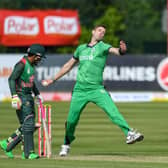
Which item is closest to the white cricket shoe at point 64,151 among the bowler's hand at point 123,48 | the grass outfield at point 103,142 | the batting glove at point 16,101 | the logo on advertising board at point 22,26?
the grass outfield at point 103,142

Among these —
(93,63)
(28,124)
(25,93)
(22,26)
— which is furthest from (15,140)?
(22,26)

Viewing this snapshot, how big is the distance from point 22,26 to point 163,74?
411 inches

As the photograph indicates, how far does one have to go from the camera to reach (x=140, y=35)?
266 feet

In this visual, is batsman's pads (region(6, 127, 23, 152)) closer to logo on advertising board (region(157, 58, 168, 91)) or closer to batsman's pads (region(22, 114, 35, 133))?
batsman's pads (region(22, 114, 35, 133))

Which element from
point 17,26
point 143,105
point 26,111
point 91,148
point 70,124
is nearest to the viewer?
point 26,111

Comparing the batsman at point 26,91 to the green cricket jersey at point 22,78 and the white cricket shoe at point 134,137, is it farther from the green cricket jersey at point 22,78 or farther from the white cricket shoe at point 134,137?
the white cricket shoe at point 134,137

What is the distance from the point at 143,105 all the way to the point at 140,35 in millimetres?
47186

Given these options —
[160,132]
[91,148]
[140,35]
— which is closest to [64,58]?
[160,132]

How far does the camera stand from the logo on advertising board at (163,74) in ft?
125

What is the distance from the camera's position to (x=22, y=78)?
14875 mm

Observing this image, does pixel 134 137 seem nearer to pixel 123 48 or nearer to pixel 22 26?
pixel 123 48

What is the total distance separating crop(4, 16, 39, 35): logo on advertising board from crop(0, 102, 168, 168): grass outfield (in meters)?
14.5

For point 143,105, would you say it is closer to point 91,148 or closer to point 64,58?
point 64,58

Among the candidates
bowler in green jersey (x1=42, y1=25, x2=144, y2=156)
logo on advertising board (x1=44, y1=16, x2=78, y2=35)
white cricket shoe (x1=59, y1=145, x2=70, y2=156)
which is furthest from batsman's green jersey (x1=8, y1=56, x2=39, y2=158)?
logo on advertising board (x1=44, y1=16, x2=78, y2=35)
